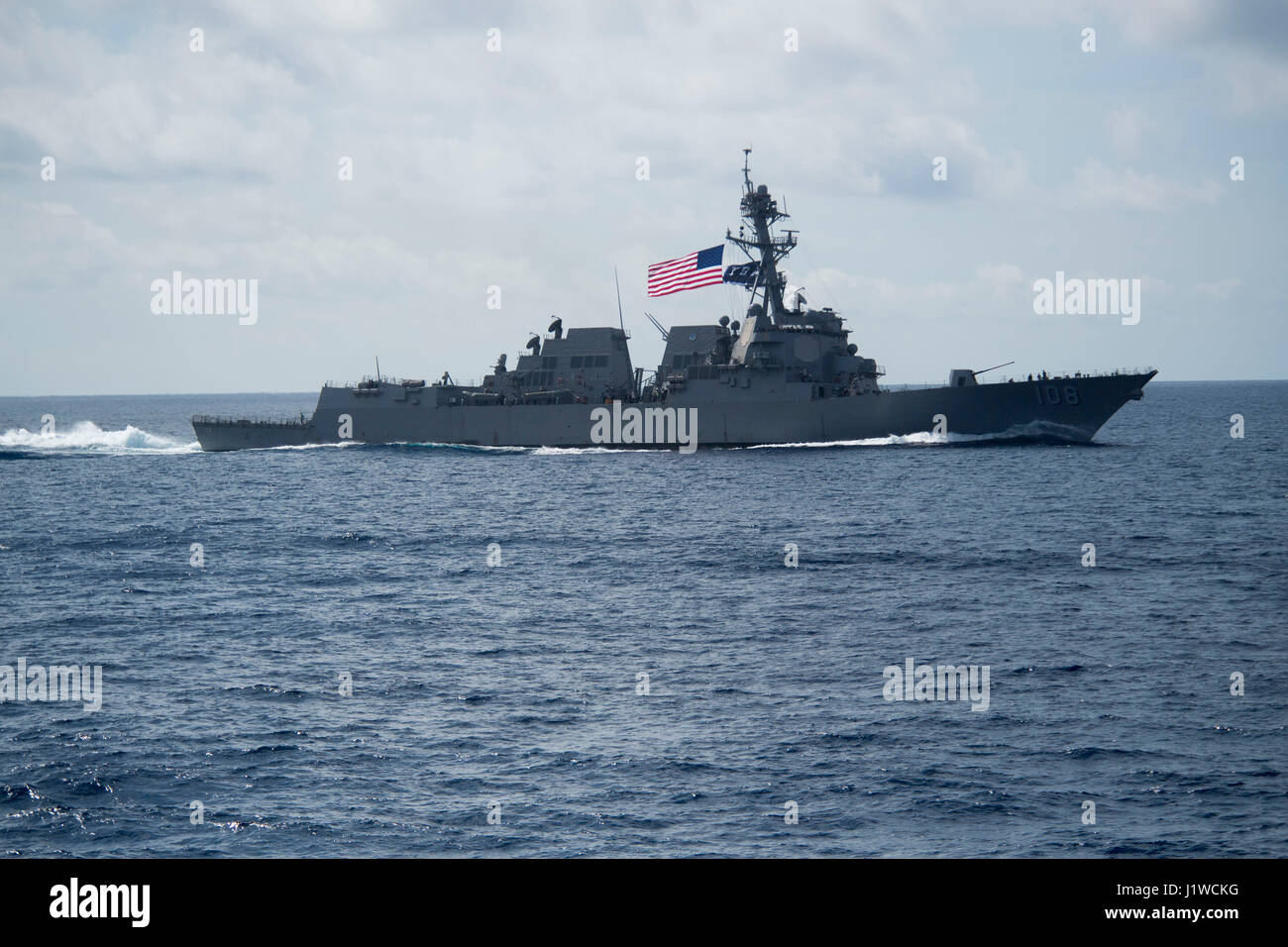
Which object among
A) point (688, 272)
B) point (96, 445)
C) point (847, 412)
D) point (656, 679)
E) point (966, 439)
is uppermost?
point (688, 272)

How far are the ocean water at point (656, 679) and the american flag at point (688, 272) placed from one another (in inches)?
664

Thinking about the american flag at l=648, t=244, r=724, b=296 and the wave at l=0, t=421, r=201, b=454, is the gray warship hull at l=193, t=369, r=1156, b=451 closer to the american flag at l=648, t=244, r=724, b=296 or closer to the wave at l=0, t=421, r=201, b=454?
the american flag at l=648, t=244, r=724, b=296

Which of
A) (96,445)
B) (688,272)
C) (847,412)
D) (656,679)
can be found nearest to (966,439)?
(847,412)

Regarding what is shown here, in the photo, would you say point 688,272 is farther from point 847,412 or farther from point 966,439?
point 966,439

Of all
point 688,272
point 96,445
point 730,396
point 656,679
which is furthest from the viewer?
point 96,445

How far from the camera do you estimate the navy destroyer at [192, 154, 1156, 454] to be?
6731 centimetres

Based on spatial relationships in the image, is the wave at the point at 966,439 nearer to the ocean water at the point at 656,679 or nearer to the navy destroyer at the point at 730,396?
the navy destroyer at the point at 730,396

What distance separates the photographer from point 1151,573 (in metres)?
33.3

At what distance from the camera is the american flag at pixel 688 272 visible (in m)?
61.6

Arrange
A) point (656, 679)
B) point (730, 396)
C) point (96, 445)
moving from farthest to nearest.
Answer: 1. point (96, 445)
2. point (730, 396)
3. point (656, 679)

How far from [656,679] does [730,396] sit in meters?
48.9

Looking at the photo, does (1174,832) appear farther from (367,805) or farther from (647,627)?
(647,627)

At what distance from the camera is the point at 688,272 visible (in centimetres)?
6219

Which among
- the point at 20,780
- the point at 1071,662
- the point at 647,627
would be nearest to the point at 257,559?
the point at 647,627
